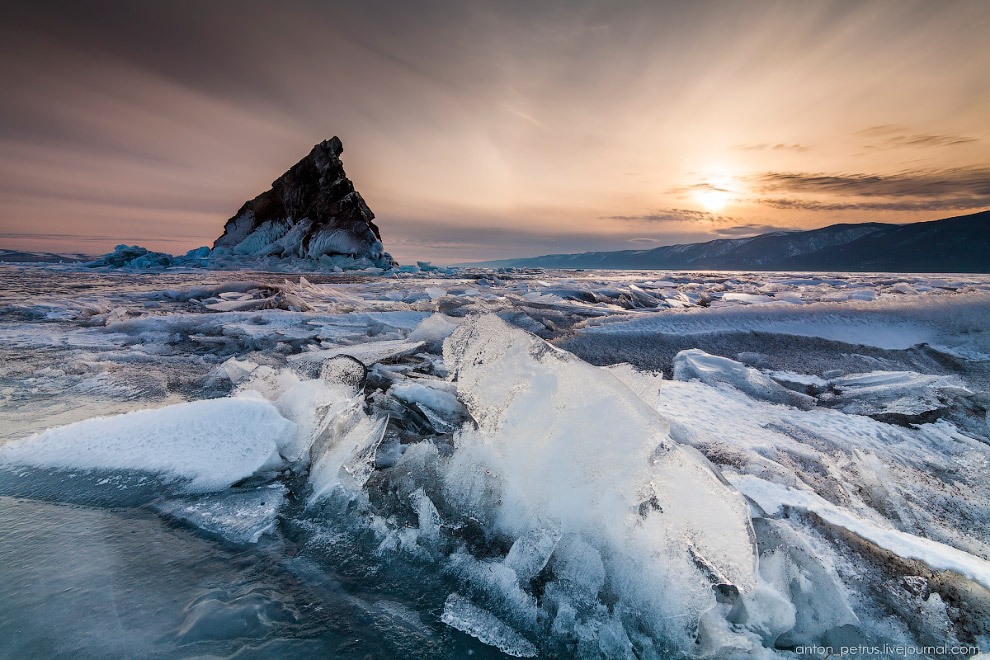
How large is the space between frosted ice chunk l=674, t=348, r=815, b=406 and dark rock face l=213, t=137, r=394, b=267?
86.9 feet

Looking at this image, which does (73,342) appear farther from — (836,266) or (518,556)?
(836,266)

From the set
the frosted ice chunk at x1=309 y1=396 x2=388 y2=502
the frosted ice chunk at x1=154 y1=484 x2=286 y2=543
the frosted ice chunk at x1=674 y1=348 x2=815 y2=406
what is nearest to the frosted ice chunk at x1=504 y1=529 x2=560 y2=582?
the frosted ice chunk at x1=309 y1=396 x2=388 y2=502

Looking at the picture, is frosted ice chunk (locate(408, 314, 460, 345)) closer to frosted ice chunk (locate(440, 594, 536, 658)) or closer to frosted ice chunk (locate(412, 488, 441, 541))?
frosted ice chunk (locate(412, 488, 441, 541))

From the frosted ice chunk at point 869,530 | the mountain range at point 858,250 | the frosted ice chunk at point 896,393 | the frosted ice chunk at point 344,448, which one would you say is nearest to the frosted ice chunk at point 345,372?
the frosted ice chunk at point 344,448

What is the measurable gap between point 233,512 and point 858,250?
8470 centimetres

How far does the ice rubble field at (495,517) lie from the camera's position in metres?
0.71

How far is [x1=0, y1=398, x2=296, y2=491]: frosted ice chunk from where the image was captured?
119 centimetres

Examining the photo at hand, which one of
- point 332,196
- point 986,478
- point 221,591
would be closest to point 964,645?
point 986,478

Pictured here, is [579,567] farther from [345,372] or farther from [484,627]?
[345,372]

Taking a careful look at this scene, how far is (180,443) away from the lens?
128 cm

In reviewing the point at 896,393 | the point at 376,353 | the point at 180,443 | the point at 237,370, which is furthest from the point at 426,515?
the point at 896,393

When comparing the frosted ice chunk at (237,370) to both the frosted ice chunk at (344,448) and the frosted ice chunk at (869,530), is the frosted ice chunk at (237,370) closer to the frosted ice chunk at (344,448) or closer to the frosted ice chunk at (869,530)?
the frosted ice chunk at (344,448)

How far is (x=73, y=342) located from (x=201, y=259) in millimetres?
25275

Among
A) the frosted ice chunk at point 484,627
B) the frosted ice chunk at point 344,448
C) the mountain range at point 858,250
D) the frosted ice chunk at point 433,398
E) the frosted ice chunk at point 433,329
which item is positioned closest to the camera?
the frosted ice chunk at point 484,627
